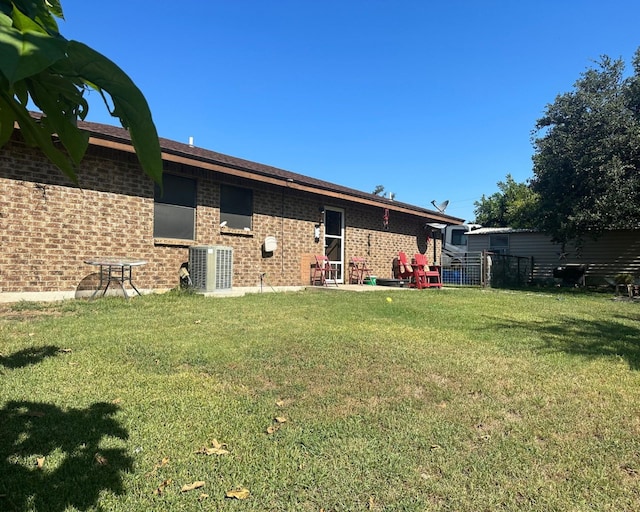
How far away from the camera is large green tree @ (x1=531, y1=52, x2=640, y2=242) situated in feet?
50.9

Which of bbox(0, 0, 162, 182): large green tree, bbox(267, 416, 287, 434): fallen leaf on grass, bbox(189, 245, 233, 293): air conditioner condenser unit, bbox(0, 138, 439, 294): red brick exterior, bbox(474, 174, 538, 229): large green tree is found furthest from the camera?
bbox(474, 174, 538, 229): large green tree

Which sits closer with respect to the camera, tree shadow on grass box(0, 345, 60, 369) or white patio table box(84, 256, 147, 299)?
tree shadow on grass box(0, 345, 60, 369)

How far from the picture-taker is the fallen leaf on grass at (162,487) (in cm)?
222

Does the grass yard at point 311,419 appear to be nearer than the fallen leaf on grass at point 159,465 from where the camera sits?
Yes

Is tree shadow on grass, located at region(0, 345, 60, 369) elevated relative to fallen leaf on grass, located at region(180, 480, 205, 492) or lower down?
elevated

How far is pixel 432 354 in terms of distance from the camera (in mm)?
4750

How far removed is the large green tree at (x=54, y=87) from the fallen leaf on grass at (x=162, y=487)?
194 cm

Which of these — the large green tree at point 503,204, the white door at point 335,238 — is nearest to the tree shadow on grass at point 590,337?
the white door at point 335,238

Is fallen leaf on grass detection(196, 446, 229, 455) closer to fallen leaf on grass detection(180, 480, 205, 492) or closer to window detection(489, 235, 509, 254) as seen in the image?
fallen leaf on grass detection(180, 480, 205, 492)

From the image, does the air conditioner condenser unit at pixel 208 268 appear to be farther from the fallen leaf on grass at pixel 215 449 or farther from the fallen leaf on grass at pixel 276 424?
the fallen leaf on grass at pixel 215 449

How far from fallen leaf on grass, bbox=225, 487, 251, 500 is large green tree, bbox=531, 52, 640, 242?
1699 centimetres

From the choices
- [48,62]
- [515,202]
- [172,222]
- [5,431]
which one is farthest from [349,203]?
[515,202]

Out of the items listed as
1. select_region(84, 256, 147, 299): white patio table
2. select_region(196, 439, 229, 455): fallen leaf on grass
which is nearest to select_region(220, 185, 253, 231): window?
select_region(84, 256, 147, 299): white patio table

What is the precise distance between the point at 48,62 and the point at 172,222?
9803 millimetres
